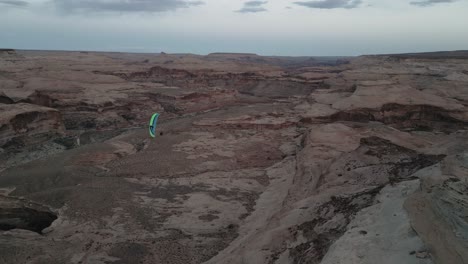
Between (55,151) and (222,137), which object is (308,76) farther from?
(55,151)

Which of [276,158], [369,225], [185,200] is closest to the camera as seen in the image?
[369,225]

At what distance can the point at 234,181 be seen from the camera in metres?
12.6

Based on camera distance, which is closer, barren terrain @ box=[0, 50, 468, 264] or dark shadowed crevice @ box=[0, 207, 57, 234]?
barren terrain @ box=[0, 50, 468, 264]

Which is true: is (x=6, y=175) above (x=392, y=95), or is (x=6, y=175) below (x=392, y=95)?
below

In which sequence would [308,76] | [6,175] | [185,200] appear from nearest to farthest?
[185,200]
[6,175]
[308,76]

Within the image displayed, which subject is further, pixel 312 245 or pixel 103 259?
pixel 103 259

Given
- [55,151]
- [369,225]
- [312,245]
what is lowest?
[55,151]

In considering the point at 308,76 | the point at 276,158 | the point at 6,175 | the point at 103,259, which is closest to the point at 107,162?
the point at 6,175

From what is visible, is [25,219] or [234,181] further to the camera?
[234,181]

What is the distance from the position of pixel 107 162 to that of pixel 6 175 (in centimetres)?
290

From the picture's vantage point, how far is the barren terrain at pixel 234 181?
5.76 meters

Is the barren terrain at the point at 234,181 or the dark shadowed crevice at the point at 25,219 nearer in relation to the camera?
the barren terrain at the point at 234,181

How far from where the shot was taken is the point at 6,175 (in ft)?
40.9

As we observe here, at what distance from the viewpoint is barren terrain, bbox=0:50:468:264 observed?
5.76 m
